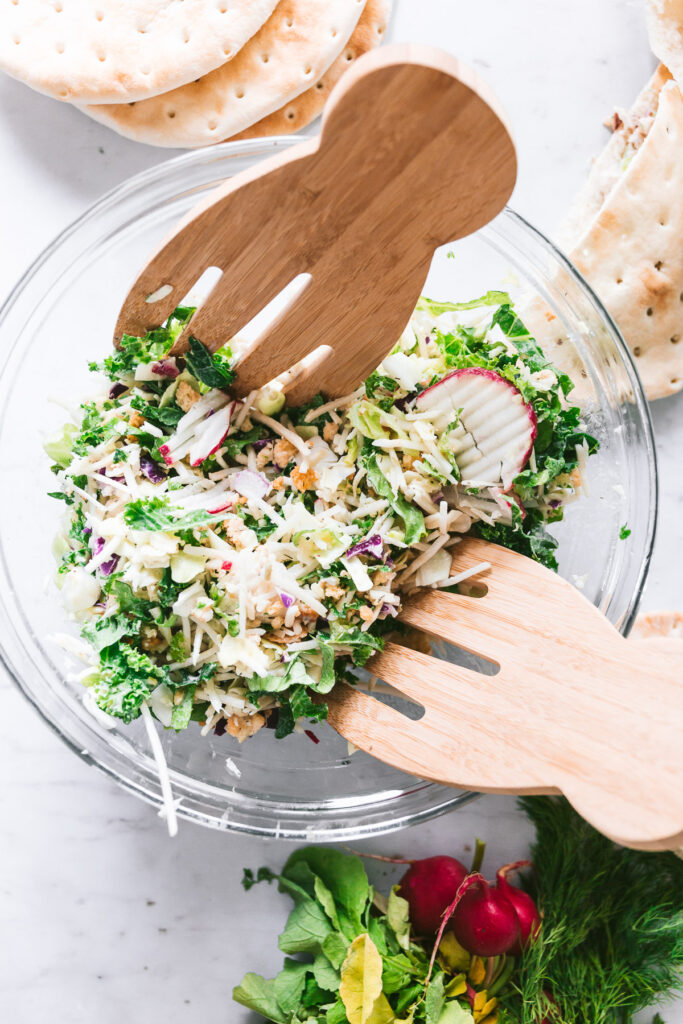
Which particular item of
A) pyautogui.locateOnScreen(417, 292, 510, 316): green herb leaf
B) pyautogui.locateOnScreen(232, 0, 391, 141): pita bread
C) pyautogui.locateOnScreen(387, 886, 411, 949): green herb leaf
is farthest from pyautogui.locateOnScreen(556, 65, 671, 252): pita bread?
pyautogui.locateOnScreen(387, 886, 411, 949): green herb leaf

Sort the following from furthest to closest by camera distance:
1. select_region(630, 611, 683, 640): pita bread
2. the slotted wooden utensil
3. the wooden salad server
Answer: select_region(630, 611, 683, 640): pita bread → the slotted wooden utensil → the wooden salad server

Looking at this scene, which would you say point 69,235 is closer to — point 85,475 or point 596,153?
point 85,475

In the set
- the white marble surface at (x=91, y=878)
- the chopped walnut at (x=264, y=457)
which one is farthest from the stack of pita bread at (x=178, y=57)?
the chopped walnut at (x=264, y=457)

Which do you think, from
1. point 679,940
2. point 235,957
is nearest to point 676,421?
point 679,940

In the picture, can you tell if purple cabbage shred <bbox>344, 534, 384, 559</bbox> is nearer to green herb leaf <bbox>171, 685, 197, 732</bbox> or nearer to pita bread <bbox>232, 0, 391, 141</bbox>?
green herb leaf <bbox>171, 685, 197, 732</bbox>

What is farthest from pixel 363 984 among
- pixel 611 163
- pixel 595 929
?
pixel 611 163

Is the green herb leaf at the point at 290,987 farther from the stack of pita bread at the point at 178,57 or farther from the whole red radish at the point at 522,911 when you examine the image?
the stack of pita bread at the point at 178,57
